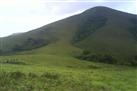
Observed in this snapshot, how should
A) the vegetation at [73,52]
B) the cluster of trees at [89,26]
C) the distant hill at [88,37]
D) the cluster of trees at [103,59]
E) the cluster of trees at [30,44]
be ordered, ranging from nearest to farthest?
the vegetation at [73,52]
the cluster of trees at [103,59]
the distant hill at [88,37]
the cluster of trees at [30,44]
the cluster of trees at [89,26]

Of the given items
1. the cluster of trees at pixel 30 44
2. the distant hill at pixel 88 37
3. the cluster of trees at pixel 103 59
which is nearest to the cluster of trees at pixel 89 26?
the distant hill at pixel 88 37

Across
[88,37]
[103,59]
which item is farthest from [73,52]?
[88,37]

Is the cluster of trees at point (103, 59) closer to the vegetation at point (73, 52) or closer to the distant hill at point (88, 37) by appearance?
the vegetation at point (73, 52)

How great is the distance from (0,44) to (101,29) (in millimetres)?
41939

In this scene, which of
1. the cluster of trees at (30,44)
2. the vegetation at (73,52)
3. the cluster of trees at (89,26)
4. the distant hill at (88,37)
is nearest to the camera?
the vegetation at (73,52)

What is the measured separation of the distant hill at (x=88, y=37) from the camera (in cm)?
10493

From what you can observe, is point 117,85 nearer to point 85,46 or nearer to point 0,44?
point 85,46

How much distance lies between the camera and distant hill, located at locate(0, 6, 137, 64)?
4131 inches

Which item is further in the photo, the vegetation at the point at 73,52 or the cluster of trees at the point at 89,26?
the cluster of trees at the point at 89,26

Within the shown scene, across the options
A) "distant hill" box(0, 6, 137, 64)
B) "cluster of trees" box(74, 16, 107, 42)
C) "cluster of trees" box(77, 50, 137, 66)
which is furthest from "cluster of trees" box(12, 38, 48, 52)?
"cluster of trees" box(77, 50, 137, 66)

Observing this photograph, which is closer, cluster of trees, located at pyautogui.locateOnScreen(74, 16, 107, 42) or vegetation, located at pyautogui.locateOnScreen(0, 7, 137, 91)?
vegetation, located at pyautogui.locateOnScreen(0, 7, 137, 91)

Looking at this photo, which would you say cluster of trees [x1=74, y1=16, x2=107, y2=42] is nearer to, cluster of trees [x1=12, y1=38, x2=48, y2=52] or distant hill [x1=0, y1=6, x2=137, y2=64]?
distant hill [x1=0, y1=6, x2=137, y2=64]

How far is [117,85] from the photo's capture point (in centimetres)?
3212

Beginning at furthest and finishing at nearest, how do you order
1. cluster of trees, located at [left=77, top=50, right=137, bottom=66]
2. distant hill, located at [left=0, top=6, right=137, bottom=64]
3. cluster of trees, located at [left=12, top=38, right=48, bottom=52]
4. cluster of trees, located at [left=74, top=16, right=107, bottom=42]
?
cluster of trees, located at [left=74, top=16, right=107, bottom=42] → cluster of trees, located at [left=12, top=38, right=48, bottom=52] → distant hill, located at [left=0, top=6, right=137, bottom=64] → cluster of trees, located at [left=77, top=50, right=137, bottom=66]
